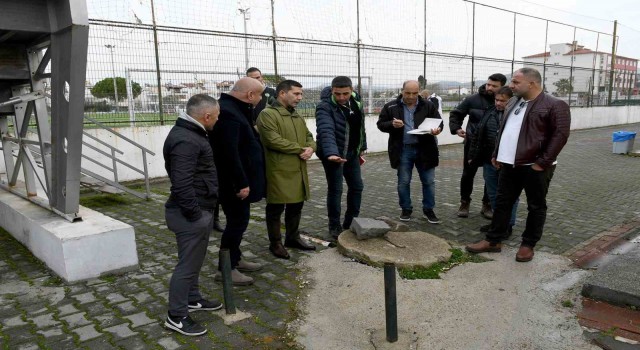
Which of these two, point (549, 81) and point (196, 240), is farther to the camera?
point (549, 81)

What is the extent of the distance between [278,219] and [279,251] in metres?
0.33

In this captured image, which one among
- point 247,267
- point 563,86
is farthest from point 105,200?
point 563,86

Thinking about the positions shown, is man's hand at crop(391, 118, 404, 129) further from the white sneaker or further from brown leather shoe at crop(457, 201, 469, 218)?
the white sneaker

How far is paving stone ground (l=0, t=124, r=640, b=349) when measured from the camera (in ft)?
10.1

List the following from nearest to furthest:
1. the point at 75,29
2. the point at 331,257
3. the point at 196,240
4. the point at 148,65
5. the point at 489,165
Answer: the point at 196,240 < the point at 75,29 < the point at 331,257 < the point at 489,165 < the point at 148,65

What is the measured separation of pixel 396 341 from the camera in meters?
3.01

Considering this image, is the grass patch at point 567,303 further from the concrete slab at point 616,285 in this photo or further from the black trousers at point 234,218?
the black trousers at point 234,218

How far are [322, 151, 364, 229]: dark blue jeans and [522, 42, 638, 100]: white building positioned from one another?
51.9ft

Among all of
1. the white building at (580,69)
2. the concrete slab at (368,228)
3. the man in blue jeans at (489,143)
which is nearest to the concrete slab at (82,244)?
the concrete slab at (368,228)

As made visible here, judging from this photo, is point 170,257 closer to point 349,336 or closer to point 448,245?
point 349,336

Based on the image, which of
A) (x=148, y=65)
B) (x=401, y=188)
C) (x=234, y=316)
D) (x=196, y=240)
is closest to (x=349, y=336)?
(x=234, y=316)

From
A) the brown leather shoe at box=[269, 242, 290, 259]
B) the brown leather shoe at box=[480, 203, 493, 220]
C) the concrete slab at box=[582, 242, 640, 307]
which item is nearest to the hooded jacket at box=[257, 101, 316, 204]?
the brown leather shoe at box=[269, 242, 290, 259]

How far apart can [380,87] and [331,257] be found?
927cm

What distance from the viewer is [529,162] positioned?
4180 mm
